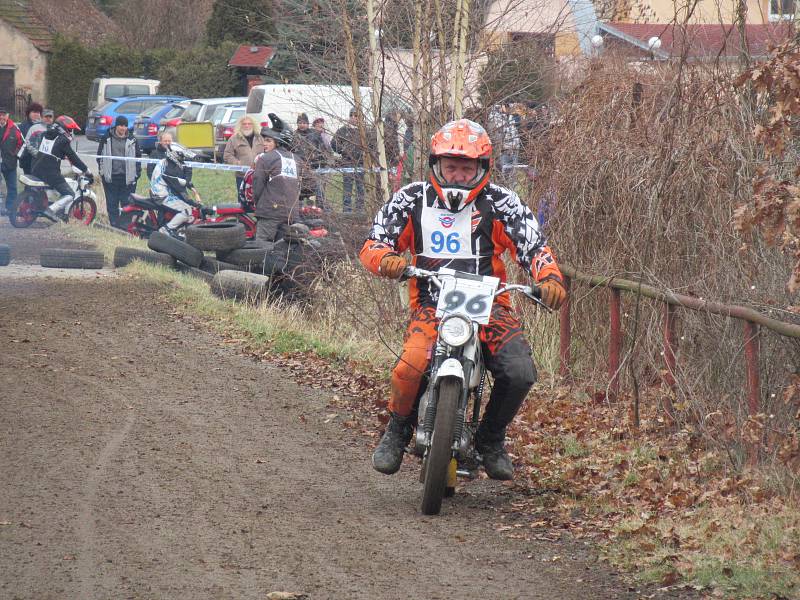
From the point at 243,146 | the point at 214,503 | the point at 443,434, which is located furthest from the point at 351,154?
the point at 243,146

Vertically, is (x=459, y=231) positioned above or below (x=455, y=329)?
above

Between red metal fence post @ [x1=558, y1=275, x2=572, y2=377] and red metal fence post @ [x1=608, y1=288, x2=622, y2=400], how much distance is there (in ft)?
2.42

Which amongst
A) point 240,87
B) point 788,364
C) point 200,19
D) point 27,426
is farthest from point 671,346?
point 200,19

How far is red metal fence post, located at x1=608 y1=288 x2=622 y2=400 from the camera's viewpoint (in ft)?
28.5

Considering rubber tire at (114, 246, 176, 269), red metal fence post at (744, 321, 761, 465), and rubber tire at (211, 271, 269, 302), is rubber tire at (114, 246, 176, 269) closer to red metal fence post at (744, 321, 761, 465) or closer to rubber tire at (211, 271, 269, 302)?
rubber tire at (211, 271, 269, 302)

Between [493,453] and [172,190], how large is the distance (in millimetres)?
14318

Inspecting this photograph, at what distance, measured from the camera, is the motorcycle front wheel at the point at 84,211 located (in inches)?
902

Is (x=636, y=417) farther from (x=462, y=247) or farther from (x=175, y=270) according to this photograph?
(x=175, y=270)

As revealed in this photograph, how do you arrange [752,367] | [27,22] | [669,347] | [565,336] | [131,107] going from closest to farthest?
[752,367], [669,347], [565,336], [131,107], [27,22]

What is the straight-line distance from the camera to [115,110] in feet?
152

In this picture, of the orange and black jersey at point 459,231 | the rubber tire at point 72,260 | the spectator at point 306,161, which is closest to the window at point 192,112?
the rubber tire at point 72,260

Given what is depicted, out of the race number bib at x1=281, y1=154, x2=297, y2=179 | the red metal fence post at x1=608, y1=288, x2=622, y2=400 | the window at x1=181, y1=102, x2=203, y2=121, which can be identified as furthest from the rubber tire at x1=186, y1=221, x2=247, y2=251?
the window at x1=181, y1=102, x2=203, y2=121

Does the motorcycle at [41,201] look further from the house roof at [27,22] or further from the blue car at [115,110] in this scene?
the house roof at [27,22]

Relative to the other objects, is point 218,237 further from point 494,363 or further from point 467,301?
point 467,301
